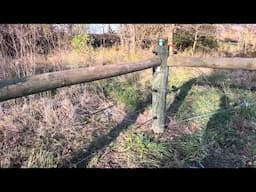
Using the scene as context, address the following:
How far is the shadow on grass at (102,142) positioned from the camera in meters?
2.70

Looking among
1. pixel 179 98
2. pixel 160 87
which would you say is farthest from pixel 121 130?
pixel 179 98

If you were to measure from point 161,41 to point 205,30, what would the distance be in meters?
8.30

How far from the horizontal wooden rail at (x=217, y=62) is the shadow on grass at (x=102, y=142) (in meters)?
0.88

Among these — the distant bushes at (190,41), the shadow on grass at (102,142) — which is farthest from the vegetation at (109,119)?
the distant bushes at (190,41)

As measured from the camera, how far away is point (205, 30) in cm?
1106

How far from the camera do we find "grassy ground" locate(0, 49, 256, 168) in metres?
2.78

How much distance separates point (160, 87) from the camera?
3371mm

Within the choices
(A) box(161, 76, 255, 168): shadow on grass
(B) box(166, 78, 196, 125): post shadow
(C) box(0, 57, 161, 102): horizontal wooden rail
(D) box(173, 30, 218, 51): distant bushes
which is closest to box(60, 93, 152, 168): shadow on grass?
(B) box(166, 78, 196, 125): post shadow

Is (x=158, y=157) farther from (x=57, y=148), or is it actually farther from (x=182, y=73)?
(x=182, y=73)

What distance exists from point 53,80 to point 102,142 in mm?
1475

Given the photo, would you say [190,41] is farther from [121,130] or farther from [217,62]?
[121,130]
